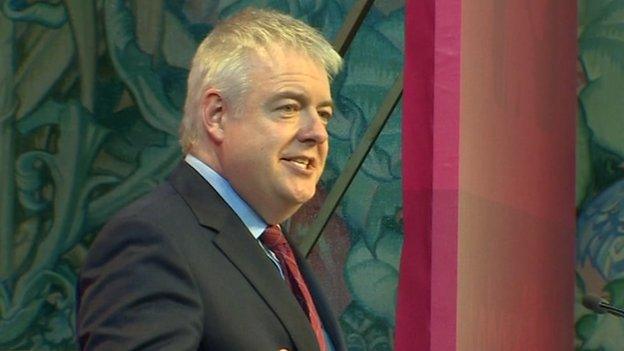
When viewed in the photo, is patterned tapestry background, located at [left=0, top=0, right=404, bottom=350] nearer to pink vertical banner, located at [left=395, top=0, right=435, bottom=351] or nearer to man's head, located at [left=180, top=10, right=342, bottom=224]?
pink vertical banner, located at [left=395, top=0, right=435, bottom=351]

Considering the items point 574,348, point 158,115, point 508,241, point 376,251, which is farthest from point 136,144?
point 508,241

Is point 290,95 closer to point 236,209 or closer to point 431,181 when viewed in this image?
point 236,209

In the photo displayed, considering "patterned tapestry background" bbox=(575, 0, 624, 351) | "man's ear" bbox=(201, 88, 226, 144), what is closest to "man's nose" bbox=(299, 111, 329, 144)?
"man's ear" bbox=(201, 88, 226, 144)

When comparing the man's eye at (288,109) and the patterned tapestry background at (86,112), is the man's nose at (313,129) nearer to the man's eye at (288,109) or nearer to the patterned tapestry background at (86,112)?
the man's eye at (288,109)

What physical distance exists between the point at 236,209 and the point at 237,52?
0.73 ft

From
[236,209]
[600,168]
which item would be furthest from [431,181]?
[600,168]

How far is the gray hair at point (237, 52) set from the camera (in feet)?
7.22

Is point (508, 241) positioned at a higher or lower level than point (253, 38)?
lower

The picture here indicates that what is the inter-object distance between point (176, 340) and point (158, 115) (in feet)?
10.2

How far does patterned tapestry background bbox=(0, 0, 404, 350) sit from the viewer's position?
15.8 ft

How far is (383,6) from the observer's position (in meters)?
4.82

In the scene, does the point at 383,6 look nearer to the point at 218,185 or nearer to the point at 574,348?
the point at 574,348

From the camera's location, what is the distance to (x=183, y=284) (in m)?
2.00

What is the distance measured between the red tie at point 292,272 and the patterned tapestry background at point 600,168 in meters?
2.44
